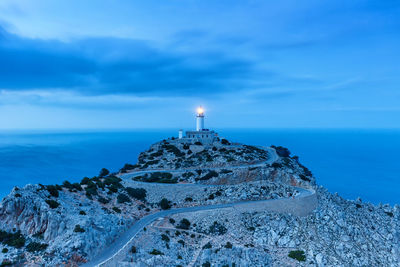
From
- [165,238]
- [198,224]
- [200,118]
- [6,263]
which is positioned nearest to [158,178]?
[198,224]

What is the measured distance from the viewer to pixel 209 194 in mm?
38219

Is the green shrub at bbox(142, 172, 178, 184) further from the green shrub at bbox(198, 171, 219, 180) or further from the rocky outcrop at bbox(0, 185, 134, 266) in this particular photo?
the rocky outcrop at bbox(0, 185, 134, 266)

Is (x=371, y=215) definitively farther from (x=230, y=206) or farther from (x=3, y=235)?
(x=3, y=235)

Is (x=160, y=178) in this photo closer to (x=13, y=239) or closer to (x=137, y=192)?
(x=137, y=192)

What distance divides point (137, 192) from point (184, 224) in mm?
9824

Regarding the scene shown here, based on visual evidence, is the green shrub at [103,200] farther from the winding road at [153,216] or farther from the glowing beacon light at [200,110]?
the glowing beacon light at [200,110]

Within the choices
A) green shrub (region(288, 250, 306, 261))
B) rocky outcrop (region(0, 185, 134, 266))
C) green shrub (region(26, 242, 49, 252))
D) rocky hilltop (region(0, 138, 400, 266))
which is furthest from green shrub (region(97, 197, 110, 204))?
green shrub (region(288, 250, 306, 261))

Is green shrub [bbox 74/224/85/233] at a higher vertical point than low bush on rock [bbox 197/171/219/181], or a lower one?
lower

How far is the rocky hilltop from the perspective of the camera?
23.1 m

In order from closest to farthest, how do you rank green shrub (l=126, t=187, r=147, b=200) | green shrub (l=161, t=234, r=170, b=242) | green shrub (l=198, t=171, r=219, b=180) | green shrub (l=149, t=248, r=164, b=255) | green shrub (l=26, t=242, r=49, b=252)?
1. green shrub (l=26, t=242, r=49, b=252)
2. green shrub (l=149, t=248, r=164, b=255)
3. green shrub (l=161, t=234, r=170, b=242)
4. green shrub (l=126, t=187, r=147, b=200)
5. green shrub (l=198, t=171, r=219, b=180)

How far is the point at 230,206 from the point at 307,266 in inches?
428

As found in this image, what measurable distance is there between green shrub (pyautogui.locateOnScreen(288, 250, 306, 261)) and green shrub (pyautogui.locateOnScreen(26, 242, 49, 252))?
2293 centimetres

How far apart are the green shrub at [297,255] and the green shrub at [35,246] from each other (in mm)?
22925

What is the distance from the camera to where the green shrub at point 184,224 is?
30.0 m
